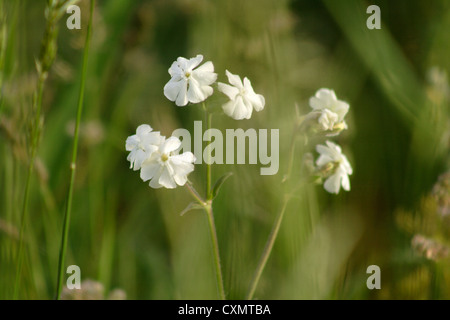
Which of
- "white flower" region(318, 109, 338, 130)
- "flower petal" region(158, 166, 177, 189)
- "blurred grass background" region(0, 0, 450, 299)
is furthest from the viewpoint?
"blurred grass background" region(0, 0, 450, 299)

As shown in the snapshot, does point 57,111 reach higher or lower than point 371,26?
lower

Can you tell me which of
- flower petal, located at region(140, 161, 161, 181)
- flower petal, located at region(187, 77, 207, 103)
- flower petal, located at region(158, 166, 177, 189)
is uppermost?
flower petal, located at region(187, 77, 207, 103)

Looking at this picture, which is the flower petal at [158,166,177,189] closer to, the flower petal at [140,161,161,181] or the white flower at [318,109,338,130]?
the flower petal at [140,161,161,181]

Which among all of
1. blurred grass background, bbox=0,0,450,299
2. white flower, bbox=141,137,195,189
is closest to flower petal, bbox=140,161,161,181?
white flower, bbox=141,137,195,189

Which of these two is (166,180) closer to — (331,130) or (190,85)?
(190,85)

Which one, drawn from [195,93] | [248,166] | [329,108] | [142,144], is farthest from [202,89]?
[248,166]
